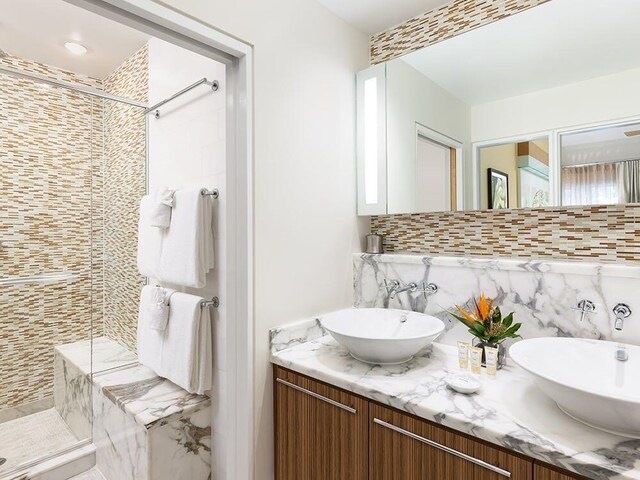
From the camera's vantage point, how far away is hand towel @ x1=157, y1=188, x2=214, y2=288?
5.06 feet

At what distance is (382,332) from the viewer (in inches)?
63.0

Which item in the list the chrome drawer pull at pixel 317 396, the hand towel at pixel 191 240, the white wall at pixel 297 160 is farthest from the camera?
the hand towel at pixel 191 240

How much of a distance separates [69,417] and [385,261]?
80.8 inches

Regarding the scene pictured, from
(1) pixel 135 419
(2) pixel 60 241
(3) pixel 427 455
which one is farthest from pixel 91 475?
(3) pixel 427 455

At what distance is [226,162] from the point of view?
1491mm

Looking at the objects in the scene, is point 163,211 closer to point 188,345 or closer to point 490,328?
point 188,345

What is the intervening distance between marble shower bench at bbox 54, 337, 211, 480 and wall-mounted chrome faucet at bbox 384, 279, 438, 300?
99 centimetres

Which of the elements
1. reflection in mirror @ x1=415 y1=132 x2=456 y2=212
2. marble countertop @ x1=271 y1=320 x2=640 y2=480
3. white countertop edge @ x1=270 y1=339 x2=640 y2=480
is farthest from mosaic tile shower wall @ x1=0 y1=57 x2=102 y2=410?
reflection in mirror @ x1=415 y1=132 x2=456 y2=212

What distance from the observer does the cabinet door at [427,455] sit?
0.90m

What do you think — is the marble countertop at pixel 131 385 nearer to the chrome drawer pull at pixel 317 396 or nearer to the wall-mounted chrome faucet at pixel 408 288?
the chrome drawer pull at pixel 317 396

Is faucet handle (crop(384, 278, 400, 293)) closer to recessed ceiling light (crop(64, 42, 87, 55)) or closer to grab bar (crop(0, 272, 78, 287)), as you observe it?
grab bar (crop(0, 272, 78, 287))

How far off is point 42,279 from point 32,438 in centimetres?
90

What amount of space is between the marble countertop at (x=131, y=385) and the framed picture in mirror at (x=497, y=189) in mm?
1513

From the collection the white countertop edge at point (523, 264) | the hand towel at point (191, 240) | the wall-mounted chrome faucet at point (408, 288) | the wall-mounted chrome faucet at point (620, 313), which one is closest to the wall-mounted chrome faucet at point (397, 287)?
the wall-mounted chrome faucet at point (408, 288)
